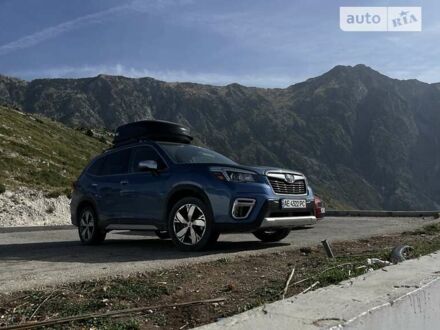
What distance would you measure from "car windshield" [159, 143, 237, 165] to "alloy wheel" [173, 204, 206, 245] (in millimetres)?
891

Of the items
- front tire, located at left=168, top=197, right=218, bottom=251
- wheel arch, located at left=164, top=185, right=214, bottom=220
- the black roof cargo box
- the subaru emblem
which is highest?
the black roof cargo box

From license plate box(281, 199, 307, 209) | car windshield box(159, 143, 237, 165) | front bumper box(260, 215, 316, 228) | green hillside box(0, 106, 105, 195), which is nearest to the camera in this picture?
front bumper box(260, 215, 316, 228)

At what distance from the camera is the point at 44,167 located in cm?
3969

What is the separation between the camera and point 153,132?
30.5 feet

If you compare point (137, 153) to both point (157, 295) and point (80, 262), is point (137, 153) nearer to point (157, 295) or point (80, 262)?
point (80, 262)

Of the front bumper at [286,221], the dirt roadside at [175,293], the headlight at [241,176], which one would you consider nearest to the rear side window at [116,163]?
the headlight at [241,176]

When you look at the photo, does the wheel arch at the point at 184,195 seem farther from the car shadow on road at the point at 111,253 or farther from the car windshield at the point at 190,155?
the car shadow on road at the point at 111,253

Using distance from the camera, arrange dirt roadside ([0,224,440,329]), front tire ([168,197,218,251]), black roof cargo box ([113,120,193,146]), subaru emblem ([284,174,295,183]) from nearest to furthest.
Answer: dirt roadside ([0,224,440,329])
front tire ([168,197,218,251])
subaru emblem ([284,174,295,183])
black roof cargo box ([113,120,193,146])

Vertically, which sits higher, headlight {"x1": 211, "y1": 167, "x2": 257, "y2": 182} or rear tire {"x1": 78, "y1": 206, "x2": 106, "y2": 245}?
headlight {"x1": 211, "y1": 167, "x2": 257, "y2": 182}

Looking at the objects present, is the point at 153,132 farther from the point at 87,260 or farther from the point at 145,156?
the point at 87,260

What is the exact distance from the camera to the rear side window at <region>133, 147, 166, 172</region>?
8509 millimetres

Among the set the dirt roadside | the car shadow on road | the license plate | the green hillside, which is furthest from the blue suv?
the green hillside

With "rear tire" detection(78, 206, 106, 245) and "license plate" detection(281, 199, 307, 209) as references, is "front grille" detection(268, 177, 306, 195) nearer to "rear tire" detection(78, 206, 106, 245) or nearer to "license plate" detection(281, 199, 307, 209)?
"license plate" detection(281, 199, 307, 209)

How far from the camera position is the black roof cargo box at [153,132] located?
9328 mm
